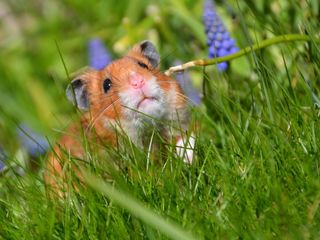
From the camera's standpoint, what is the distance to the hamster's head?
Result: 14.1ft

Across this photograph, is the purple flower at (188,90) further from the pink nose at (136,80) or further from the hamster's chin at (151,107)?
the hamster's chin at (151,107)

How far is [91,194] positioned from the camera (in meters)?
3.42

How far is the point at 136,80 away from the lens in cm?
439

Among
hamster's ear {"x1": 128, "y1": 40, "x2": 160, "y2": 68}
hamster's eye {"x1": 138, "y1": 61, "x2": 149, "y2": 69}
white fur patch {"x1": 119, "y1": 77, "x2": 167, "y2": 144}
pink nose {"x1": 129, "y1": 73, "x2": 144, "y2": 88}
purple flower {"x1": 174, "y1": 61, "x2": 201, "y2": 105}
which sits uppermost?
purple flower {"x1": 174, "y1": 61, "x2": 201, "y2": 105}

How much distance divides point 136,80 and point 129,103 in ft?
0.45

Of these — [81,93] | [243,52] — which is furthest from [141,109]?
[81,93]

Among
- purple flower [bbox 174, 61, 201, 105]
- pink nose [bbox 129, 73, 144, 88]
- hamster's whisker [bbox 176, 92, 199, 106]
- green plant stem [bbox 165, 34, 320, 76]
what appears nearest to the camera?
green plant stem [bbox 165, 34, 320, 76]

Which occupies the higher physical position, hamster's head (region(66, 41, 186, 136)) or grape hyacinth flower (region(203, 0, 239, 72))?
grape hyacinth flower (region(203, 0, 239, 72))

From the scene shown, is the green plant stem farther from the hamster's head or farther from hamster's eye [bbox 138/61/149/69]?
A: hamster's eye [bbox 138/61/149/69]

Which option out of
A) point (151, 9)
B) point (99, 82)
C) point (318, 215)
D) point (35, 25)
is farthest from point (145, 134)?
point (35, 25)

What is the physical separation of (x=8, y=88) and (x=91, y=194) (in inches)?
173

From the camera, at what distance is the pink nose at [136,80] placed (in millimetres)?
4363

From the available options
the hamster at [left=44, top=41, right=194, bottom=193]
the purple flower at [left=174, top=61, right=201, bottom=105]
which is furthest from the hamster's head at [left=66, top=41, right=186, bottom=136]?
the purple flower at [left=174, top=61, right=201, bottom=105]

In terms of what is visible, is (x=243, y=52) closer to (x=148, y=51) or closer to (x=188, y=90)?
(x=148, y=51)
